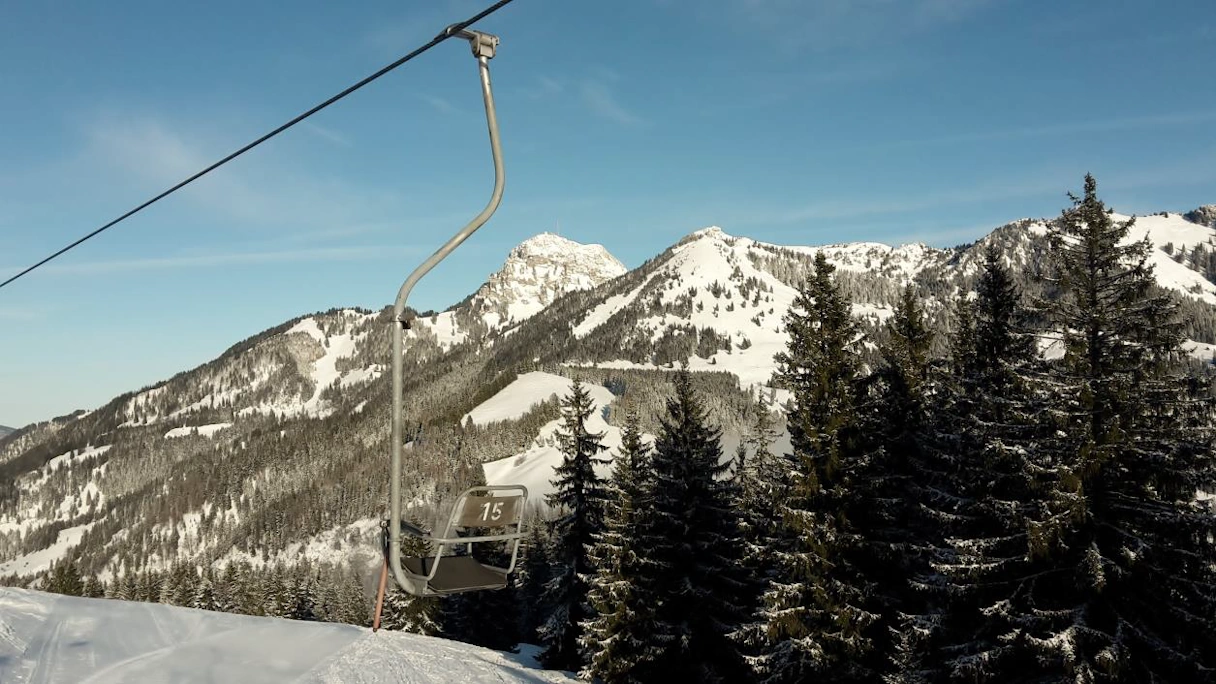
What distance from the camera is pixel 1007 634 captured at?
13.6m

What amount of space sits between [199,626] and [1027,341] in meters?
18.4

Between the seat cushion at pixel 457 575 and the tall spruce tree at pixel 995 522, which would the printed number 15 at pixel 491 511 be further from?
the tall spruce tree at pixel 995 522

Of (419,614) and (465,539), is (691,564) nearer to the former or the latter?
(465,539)

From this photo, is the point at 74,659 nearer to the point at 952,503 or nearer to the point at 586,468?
the point at 952,503

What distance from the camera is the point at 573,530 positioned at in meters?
31.8

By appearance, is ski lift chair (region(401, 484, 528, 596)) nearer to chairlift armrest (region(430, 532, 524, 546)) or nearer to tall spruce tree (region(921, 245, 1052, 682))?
chairlift armrest (region(430, 532, 524, 546))

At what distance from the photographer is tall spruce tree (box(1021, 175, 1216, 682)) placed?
1271 cm

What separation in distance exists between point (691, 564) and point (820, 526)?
7375mm

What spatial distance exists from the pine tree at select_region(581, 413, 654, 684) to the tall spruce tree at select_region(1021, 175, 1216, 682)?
13456 mm

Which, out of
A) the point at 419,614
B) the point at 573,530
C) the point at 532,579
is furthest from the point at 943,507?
the point at 532,579

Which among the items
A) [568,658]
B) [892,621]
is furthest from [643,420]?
[892,621]

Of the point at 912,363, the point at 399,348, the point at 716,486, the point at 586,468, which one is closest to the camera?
the point at 399,348

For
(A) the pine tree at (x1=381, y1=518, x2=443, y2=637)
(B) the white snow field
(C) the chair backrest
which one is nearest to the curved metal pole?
(C) the chair backrest

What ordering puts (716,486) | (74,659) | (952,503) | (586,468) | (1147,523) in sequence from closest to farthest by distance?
(74,659)
(1147,523)
(952,503)
(716,486)
(586,468)
